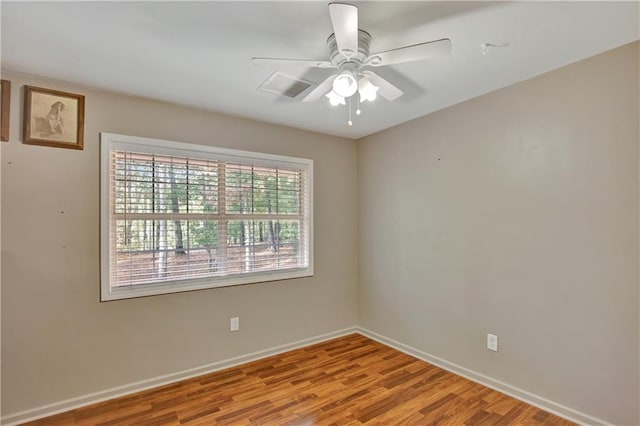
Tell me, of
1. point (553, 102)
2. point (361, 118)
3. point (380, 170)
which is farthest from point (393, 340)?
point (553, 102)

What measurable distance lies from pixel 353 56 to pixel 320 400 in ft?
7.71

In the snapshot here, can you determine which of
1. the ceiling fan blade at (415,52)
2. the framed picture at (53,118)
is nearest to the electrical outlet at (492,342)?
the ceiling fan blade at (415,52)

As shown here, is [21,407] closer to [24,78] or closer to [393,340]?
[24,78]

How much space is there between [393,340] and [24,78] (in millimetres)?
3864

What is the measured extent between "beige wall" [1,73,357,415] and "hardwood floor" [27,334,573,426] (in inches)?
9.3

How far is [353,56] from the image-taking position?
164cm

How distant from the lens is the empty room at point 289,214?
70.2 inches

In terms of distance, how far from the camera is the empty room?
5.85 ft

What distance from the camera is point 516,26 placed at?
1703 mm

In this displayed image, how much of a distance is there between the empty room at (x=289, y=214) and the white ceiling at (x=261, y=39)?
2cm

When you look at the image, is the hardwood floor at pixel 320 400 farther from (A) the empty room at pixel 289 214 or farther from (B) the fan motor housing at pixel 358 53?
(B) the fan motor housing at pixel 358 53

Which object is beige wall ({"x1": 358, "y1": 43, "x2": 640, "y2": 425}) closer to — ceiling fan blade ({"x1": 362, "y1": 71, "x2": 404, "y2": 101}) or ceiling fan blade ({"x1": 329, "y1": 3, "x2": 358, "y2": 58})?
ceiling fan blade ({"x1": 362, "y1": 71, "x2": 404, "y2": 101})

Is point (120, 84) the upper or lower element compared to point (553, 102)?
upper

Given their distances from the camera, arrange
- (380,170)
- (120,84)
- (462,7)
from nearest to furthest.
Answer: (462,7), (120,84), (380,170)
